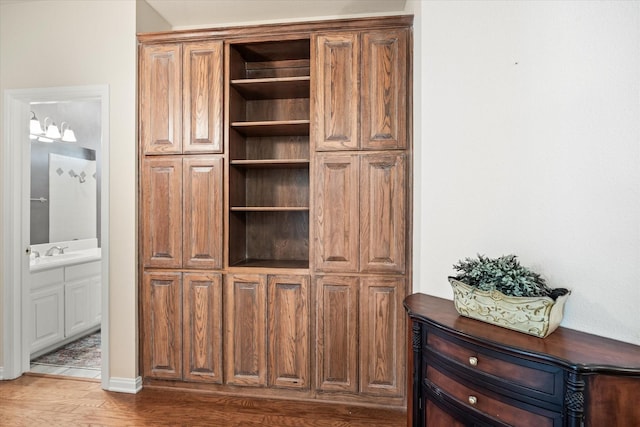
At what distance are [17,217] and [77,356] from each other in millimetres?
1373

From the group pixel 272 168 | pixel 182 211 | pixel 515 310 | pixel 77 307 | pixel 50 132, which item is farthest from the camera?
pixel 50 132

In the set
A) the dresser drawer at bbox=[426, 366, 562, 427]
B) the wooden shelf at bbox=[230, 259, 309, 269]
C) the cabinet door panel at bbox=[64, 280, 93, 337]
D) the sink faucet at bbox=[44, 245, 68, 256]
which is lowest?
the cabinet door panel at bbox=[64, 280, 93, 337]

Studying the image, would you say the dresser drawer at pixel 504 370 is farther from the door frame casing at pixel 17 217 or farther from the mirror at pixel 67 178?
the mirror at pixel 67 178

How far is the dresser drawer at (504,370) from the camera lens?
114 centimetres

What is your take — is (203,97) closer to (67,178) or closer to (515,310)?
(515,310)

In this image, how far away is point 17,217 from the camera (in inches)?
111

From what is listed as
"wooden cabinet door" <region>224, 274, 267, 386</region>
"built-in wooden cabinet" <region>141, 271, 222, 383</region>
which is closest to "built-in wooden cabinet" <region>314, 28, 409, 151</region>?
"wooden cabinet door" <region>224, 274, 267, 386</region>

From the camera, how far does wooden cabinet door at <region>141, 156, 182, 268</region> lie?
103 inches

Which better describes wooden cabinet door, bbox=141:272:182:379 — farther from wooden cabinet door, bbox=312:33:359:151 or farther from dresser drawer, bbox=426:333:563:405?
dresser drawer, bbox=426:333:563:405

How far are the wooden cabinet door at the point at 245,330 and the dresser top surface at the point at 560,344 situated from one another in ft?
4.28

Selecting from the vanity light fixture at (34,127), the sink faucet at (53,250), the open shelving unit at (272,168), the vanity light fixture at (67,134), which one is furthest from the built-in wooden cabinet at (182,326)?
the vanity light fixture at (67,134)

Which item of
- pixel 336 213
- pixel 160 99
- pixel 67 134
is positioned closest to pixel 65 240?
pixel 67 134

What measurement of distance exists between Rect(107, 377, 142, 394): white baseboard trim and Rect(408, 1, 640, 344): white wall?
7.09 ft

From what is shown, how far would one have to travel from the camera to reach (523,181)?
1.62 meters
